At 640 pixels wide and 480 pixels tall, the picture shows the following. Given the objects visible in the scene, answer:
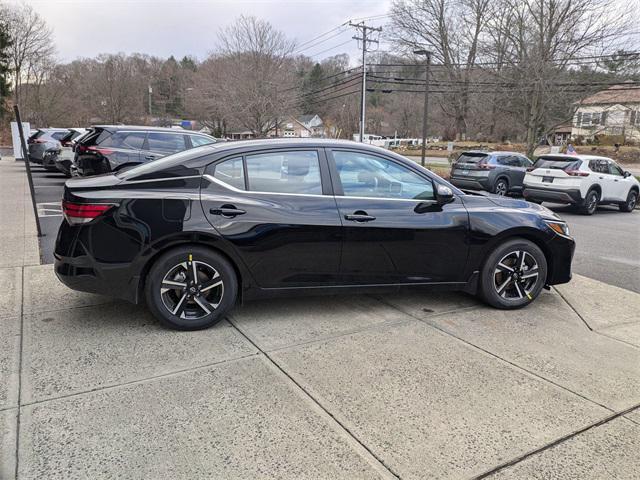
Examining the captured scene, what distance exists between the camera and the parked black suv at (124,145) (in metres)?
10.2

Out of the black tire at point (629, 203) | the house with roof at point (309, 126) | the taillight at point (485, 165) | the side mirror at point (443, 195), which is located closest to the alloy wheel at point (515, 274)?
the side mirror at point (443, 195)

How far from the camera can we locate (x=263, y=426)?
266 centimetres

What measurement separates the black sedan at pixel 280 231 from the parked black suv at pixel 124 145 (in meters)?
6.67

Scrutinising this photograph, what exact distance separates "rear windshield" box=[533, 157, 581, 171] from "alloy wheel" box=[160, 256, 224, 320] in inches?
471

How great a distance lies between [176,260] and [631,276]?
603 centimetres

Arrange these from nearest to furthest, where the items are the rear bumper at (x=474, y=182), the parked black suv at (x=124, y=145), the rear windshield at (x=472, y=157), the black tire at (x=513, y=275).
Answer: the black tire at (x=513, y=275) → the parked black suv at (x=124, y=145) → the rear bumper at (x=474, y=182) → the rear windshield at (x=472, y=157)

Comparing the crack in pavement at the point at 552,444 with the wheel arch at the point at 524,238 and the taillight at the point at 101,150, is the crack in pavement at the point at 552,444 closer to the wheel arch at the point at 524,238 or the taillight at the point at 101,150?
the wheel arch at the point at 524,238

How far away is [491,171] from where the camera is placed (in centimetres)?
1636

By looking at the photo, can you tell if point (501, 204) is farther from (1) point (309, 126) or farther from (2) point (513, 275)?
(1) point (309, 126)

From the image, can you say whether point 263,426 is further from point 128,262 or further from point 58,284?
point 58,284

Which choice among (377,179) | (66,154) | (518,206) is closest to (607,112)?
(66,154)

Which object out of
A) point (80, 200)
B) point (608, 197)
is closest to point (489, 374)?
point (80, 200)

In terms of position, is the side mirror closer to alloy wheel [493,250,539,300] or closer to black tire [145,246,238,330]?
alloy wheel [493,250,539,300]

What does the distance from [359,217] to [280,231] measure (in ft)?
2.29
